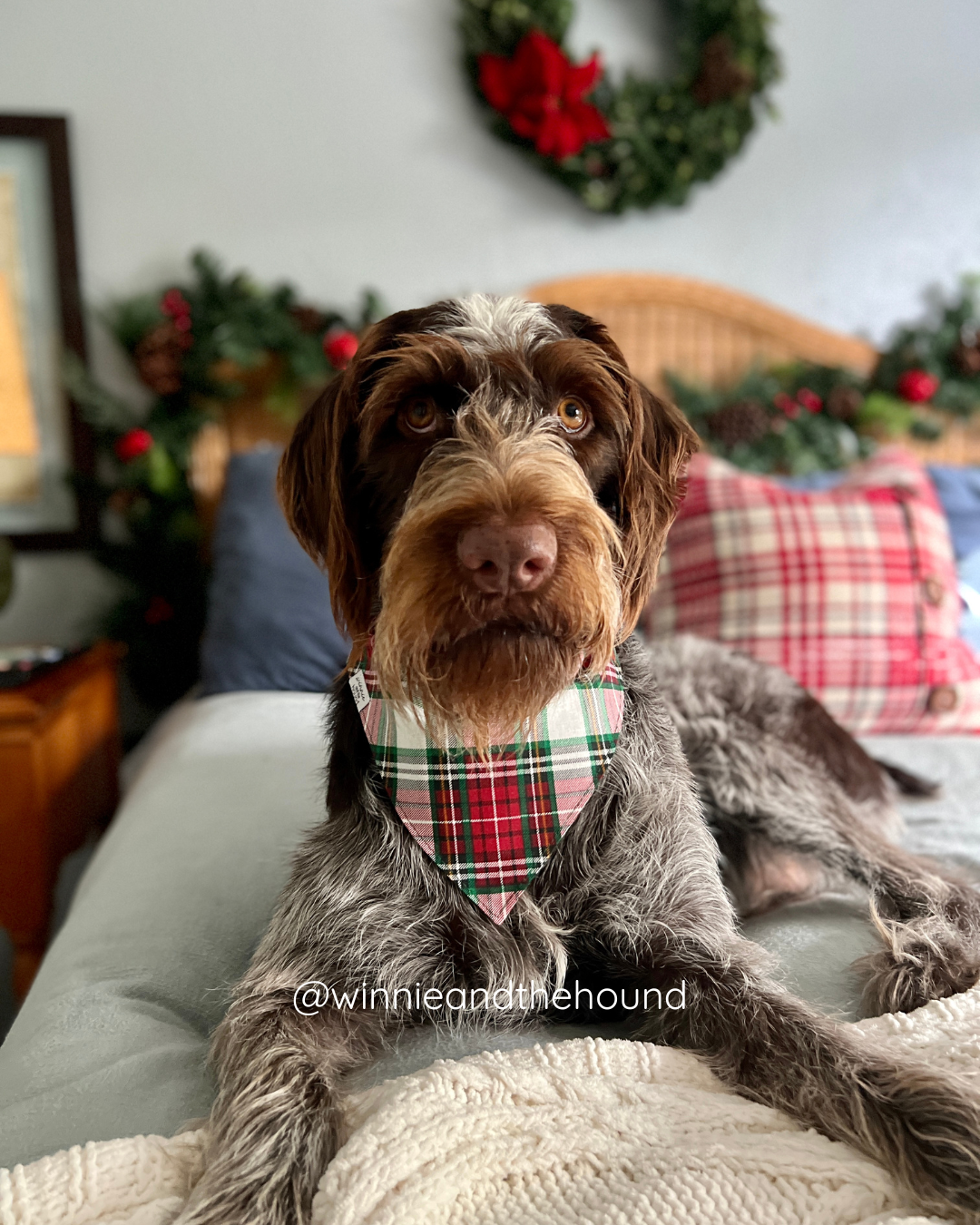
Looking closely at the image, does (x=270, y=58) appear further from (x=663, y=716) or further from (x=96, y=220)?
(x=663, y=716)

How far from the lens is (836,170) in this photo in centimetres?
376

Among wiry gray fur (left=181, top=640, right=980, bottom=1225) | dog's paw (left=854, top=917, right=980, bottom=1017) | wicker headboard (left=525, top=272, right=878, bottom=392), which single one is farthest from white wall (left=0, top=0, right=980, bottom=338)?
dog's paw (left=854, top=917, right=980, bottom=1017)

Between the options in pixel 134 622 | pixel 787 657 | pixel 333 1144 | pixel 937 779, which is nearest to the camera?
pixel 333 1144

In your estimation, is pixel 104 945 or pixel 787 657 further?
pixel 787 657

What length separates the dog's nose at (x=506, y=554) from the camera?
93cm

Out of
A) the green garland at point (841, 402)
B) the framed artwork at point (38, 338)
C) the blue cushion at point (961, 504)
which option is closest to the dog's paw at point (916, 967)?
the blue cushion at point (961, 504)

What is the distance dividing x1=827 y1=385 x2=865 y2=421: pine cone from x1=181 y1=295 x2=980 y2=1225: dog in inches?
99.9

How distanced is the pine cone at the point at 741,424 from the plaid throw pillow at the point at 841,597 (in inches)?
31.6

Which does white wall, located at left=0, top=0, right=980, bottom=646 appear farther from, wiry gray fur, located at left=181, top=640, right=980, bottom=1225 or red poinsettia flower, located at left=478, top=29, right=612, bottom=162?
wiry gray fur, located at left=181, top=640, right=980, bottom=1225

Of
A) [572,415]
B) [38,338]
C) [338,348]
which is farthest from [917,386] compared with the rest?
[38,338]

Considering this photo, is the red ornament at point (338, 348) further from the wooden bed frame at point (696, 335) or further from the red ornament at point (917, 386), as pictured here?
the red ornament at point (917, 386)

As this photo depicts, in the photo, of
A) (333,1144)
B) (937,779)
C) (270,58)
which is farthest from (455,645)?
(270,58)

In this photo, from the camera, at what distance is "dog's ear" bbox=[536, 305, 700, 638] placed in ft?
4.05

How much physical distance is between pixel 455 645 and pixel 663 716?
1.57ft
